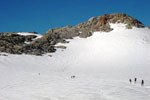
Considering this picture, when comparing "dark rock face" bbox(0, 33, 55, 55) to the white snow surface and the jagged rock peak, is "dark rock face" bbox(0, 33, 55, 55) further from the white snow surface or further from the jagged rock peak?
the jagged rock peak

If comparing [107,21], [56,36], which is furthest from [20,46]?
[107,21]

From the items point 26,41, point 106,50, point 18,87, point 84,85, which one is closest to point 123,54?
point 106,50

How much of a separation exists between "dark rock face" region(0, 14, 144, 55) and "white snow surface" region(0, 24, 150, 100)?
2.55 meters

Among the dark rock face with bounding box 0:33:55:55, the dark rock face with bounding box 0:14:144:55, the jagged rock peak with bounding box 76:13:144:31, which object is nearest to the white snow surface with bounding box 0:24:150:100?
the jagged rock peak with bounding box 76:13:144:31

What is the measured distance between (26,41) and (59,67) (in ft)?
86.7

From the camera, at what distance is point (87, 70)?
71500mm

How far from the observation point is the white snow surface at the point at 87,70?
42594 millimetres

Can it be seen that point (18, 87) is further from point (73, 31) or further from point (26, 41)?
point (73, 31)

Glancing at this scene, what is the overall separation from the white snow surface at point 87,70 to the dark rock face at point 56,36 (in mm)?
2552

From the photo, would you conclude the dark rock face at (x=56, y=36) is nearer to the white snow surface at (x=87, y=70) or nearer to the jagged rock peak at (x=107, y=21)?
the jagged rock peak at (x=107, y=21)

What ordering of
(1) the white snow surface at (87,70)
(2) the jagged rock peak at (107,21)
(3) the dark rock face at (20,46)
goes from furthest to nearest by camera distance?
(2) the jagged rock peak at (107,21) → (3) the dark rock face at (20,46) → (1) the white snow surface at (87,70)

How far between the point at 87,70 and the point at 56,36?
103ft

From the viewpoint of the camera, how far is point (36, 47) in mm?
88938

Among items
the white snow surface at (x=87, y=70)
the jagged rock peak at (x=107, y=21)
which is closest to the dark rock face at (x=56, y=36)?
the jagged rock peak at (x=107, y=21)
